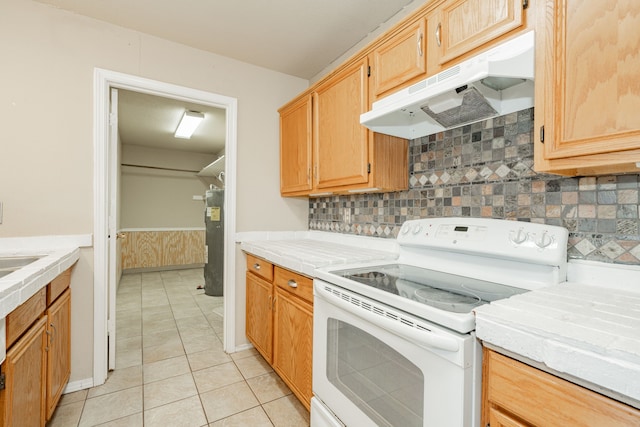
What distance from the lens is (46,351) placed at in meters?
1.39

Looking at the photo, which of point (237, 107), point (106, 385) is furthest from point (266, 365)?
point (237, 107)

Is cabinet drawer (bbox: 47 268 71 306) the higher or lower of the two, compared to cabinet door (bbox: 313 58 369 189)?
lower

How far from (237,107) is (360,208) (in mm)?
1316

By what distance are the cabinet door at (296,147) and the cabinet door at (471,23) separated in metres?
1.10

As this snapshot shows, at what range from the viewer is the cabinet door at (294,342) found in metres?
1.54

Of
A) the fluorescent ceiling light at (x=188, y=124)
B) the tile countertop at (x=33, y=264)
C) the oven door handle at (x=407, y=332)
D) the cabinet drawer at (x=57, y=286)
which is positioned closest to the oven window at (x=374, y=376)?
the oven door handle at (x=407, y=332)

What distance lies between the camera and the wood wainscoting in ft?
17.3

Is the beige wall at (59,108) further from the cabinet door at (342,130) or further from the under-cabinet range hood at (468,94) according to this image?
the under-cabinet range hood at (468,94)

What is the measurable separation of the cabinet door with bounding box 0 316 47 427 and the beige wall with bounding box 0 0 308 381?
0.67 m

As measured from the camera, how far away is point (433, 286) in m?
1.16

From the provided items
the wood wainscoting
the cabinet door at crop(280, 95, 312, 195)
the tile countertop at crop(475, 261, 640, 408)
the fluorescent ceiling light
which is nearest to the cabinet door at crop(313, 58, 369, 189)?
the cabinet door at crop(280, 95, 312, 195)

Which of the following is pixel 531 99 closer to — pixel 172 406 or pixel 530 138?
pixel 530 138

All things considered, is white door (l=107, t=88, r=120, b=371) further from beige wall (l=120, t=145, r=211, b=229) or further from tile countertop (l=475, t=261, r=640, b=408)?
beige wall (l=120, t=145, r=211, b=229)

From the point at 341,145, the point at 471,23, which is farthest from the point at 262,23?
the point at 471,23
